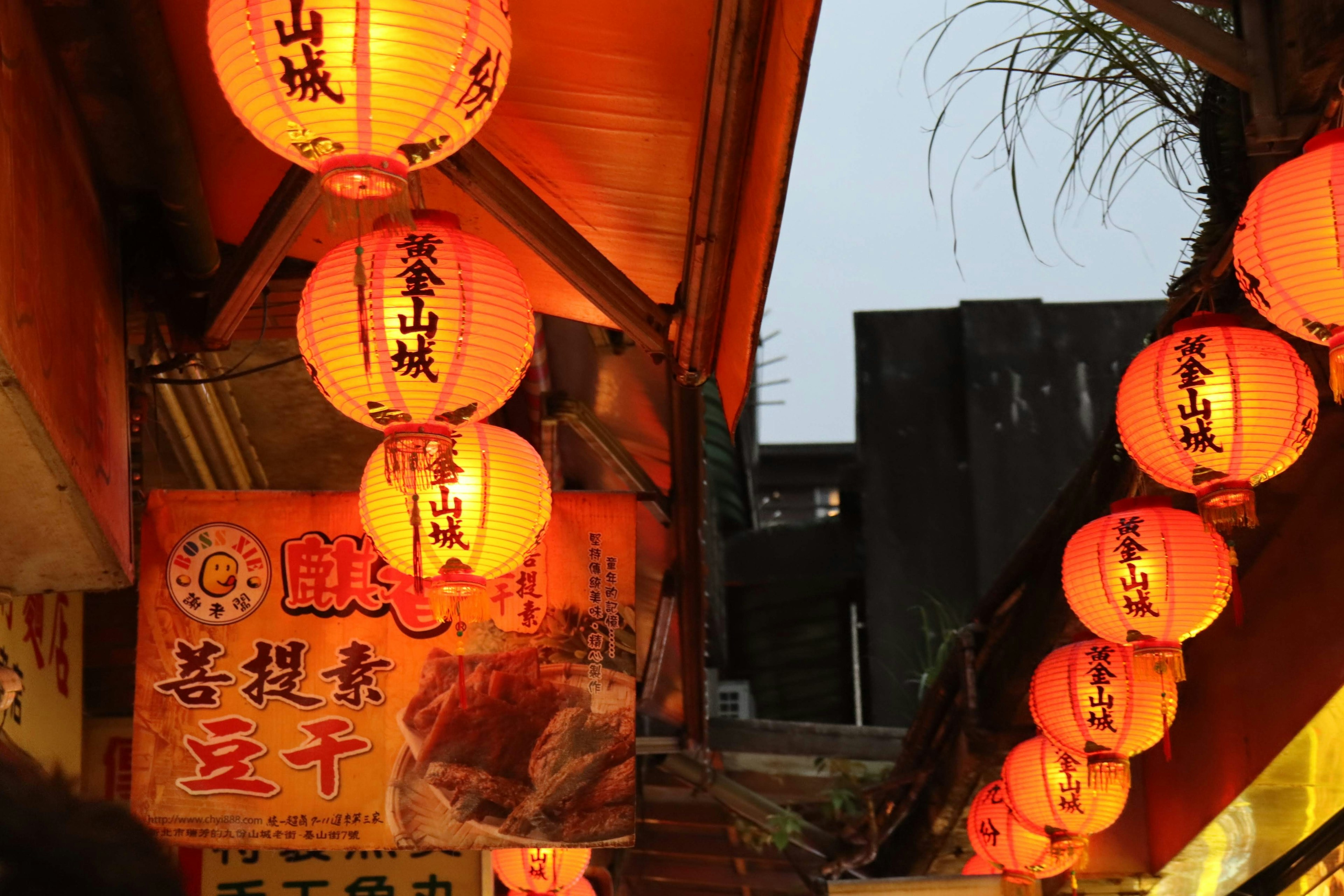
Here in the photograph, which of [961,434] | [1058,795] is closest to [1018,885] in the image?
[1058,795]

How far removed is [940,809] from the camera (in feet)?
42.1

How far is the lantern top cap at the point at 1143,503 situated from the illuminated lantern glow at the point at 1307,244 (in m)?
2.38

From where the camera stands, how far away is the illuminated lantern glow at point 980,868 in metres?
11.9

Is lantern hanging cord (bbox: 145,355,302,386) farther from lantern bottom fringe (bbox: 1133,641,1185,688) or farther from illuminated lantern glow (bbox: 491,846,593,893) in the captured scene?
lantern bottom fringe (bbox: 1133,641,1185,688)

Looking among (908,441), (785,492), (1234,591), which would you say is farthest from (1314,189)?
(785,492)

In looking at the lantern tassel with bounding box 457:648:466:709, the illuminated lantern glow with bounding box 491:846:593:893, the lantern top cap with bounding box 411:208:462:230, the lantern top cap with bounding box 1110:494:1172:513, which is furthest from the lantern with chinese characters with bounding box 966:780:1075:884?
the lantern top cap with bounding box 411:208:462:230

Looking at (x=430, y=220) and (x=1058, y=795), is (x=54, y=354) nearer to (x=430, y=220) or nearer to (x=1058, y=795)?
(x=430, y=220)

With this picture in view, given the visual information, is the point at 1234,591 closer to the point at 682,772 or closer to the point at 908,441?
the point at 682,772

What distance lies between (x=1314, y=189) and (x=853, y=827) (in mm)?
9960

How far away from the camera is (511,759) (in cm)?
643

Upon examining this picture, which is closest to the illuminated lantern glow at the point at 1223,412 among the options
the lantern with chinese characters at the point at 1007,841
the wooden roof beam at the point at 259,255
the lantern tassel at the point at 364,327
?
the lantern tassel at the point at 364,327

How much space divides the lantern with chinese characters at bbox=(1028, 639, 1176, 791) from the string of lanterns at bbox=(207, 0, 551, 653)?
4.43 m

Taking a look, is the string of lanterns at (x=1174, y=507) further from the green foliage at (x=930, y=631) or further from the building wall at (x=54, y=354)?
the green foliage at (x=930, y=631)

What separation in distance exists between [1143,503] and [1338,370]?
2548mm
